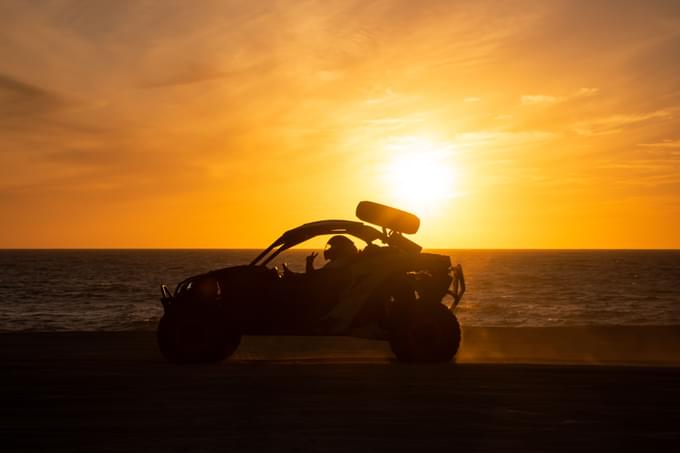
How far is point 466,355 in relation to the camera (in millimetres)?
16609

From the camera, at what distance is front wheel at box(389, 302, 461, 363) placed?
13898 mm

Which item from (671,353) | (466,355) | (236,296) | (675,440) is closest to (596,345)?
(671,353)

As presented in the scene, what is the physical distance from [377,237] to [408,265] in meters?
0.70

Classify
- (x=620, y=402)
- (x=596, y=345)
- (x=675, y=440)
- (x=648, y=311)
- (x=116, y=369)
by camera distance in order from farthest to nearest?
(x=648, y=311) < (x=596, y=345) < (x=116, y=369) < (x=620, y=402) < (x=675, y=440)

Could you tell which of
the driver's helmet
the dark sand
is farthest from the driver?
the dark sand

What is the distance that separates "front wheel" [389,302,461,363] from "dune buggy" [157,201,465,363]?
0.05ft

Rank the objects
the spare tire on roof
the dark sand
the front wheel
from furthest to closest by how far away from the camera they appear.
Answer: the spare tire on roof, the front wheel, the dark sand

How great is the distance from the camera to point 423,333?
45.7 feet

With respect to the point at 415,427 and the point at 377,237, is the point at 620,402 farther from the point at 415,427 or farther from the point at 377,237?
the point at 377,237

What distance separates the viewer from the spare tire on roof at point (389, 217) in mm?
14477

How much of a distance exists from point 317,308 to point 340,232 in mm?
1173

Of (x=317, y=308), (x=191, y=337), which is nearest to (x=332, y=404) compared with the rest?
(x=317, y=308)

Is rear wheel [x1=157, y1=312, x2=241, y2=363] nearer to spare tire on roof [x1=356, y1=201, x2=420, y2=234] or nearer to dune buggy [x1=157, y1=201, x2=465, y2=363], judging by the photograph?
dune buggy [x1=157, y1=201, x2=465, y2=363]

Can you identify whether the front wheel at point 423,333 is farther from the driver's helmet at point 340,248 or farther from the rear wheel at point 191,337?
the rear wheel at point 191,337
